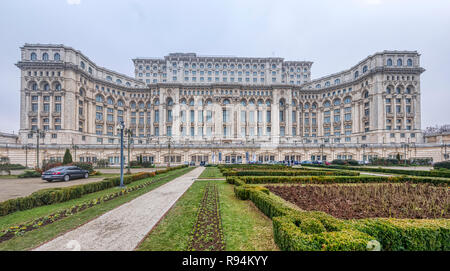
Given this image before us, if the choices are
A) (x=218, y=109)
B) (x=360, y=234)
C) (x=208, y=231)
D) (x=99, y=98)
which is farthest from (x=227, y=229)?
(x=99, y=98)

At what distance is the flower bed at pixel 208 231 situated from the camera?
4613mm

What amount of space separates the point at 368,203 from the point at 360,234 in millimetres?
6326

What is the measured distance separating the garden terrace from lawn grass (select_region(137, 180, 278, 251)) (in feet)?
9.28

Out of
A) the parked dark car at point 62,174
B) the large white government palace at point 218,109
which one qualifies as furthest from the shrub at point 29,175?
the large white government palace at point 218,109

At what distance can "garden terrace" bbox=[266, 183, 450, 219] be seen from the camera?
712 cm

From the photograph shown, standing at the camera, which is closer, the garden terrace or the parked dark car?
the garden terrace

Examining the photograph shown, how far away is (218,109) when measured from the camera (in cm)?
6462

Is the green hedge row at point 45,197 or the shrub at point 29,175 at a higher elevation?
the green hedge row at point 45,197

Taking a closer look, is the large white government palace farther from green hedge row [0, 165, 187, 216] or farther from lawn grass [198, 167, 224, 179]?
green hedge row [0, 165, 187, 216]

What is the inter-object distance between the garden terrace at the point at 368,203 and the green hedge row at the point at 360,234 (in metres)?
2.59

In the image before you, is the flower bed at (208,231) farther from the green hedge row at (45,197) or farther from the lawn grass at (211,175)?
the lawn grass at (211,175)

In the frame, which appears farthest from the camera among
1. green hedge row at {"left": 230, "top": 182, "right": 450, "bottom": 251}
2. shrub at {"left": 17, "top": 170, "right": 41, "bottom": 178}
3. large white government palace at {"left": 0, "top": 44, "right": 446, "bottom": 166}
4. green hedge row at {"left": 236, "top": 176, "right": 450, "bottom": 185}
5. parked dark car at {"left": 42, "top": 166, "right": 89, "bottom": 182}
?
large white government palace at {"left": 0, "top": 44, "right": 446, "bottom": 166}

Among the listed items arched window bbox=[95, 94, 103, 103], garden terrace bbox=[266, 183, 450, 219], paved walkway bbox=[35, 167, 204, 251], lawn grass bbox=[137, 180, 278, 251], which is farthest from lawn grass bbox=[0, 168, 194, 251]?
arched window bbox=[95, 94, 103, 103]
